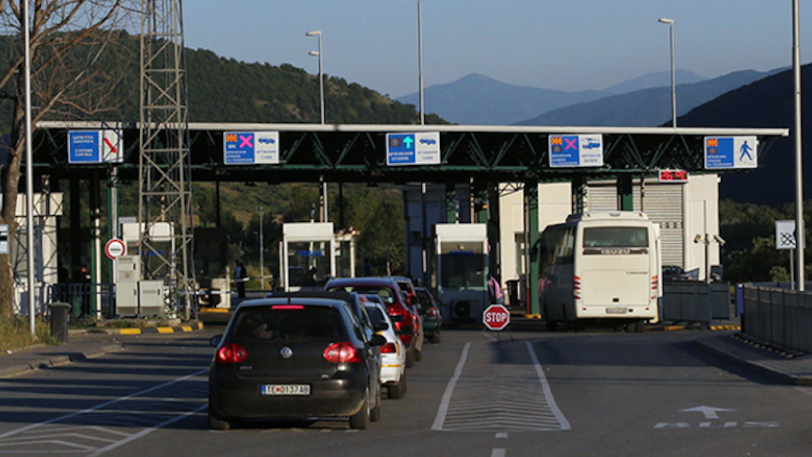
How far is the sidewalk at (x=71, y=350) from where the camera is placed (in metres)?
23.2

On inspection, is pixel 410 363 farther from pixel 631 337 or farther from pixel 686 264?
pixel 686 264

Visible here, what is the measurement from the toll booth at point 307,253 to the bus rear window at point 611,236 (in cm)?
934

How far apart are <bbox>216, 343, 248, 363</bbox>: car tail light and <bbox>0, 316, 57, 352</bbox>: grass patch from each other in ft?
50.2

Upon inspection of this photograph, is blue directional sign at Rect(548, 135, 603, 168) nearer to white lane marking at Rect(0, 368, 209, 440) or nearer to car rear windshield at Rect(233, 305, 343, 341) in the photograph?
white lane marking at Rect(0, 368, 209, 440)

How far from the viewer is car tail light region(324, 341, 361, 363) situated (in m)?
12.8

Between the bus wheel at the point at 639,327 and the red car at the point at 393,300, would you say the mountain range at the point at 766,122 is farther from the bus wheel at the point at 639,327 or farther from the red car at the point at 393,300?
the red car at the point at 393,300

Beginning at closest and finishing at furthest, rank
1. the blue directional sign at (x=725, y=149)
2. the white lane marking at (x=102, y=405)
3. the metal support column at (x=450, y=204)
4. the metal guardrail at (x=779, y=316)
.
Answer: the white lane marking at (x=102, y=405) → the metal guardrail at (x=779, y=316) → the blue directional sign at (x=725, y=149) → the metal support column at (x=450, y=204)

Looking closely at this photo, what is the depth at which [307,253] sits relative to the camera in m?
40.9

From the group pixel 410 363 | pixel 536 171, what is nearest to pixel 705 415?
pixel 410 363

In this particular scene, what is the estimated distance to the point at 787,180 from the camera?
369 feet

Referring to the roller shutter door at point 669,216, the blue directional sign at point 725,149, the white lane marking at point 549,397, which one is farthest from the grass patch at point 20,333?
the roller shutter door at point 669,216

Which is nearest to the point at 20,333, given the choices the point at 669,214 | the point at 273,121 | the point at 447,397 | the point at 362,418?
the point at 447,397

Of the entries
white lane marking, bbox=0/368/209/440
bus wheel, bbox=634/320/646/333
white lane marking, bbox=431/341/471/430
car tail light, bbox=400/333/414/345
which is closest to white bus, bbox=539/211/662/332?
bus wheel, bbox=634/320/646/333

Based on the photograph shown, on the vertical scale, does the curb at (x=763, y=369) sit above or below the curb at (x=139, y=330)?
above
